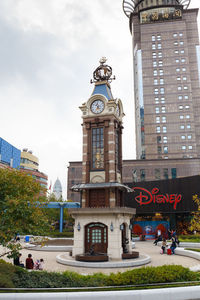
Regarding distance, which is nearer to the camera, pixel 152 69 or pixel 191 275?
pixel 191 275

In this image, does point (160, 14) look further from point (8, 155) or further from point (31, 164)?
point (31, 164)

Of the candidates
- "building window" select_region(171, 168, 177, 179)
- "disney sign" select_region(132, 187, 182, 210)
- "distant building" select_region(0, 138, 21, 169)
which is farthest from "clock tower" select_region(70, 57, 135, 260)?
"distant building" select_region(0, 138, 21, 169)

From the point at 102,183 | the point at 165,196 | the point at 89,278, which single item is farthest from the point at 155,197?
the point at 89,278

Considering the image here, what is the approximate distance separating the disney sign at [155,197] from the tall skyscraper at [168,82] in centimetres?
3932

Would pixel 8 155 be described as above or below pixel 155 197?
above

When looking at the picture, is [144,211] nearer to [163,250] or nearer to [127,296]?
[163,250]

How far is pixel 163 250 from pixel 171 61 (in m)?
83.1

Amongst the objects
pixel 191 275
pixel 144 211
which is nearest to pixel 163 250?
pixel 191 275

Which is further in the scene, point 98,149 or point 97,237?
point 98,149

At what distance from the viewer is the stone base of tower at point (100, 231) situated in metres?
25.2

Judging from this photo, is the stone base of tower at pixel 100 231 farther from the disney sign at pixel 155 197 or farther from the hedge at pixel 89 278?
the disney sign at pixel 155 197

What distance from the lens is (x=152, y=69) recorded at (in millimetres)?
97812

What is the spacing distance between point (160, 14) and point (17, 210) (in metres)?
112

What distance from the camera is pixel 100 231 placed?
2611 centimetres
